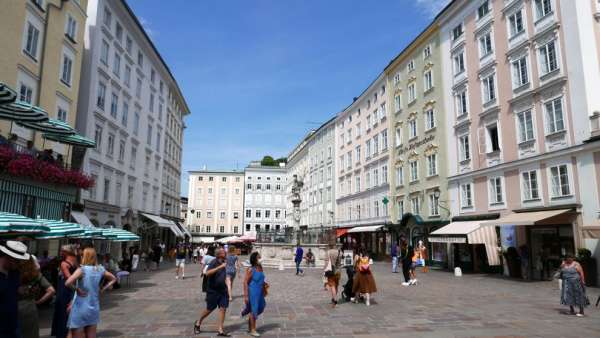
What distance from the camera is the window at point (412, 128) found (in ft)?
121

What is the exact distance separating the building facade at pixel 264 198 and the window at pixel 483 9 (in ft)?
203

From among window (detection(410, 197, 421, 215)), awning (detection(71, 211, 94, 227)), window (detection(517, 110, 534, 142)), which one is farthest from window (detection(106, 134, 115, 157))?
window (detection(517, 110, 534, 142))

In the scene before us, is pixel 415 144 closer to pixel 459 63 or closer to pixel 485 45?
pixel 459 63

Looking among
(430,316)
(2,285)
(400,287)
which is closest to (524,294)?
(400,287)

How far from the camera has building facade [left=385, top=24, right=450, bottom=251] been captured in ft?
107

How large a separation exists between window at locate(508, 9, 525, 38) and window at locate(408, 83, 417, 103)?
1201 cm

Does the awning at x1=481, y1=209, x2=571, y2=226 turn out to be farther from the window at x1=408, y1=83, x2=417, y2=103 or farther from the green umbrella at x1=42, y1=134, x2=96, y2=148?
the green umbrella at x1=42, y1=134, x2=96, y2=148

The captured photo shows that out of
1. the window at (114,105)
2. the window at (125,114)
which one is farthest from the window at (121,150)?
the window at (114,105)

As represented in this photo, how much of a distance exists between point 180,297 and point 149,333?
5966 mm

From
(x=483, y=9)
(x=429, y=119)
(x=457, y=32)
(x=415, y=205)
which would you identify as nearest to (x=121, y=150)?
(x=415, y=205)

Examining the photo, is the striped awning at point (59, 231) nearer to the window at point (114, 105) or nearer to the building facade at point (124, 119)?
the building facade at point (124, 119)

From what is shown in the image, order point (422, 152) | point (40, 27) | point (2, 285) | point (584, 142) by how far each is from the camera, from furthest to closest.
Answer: point (422, 152), point (40, 27), point (584, 142), point (2, 285)

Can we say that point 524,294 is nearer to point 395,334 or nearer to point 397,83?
point 395,334

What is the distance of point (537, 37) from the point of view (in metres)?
Result: 22.9
